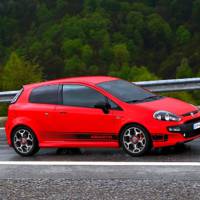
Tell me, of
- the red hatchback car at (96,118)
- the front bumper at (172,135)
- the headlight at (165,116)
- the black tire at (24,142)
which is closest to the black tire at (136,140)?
the red hatchback car at (96,118)

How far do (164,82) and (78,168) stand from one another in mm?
6796

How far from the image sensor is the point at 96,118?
10.1 m

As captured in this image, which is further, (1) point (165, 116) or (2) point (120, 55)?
(2) point (120, 55)

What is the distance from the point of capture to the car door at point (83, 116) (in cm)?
1000

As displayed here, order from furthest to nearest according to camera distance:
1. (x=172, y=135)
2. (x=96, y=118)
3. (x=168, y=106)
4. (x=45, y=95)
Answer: (x=45, y=95)
(x=96, y=118)
(x=168, y=106)
(x=172, y=135)

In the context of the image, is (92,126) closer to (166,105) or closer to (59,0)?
(166,105)

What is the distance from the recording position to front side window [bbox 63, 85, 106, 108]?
10.2m

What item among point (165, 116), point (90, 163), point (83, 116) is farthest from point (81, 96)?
point (165, 116)

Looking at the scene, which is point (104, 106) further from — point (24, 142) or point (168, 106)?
point (24, 142)

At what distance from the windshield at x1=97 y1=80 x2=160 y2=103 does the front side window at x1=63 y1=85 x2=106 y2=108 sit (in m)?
0.19

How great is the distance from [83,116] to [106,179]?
2211mm

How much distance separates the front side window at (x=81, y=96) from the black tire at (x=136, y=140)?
2.36 ft

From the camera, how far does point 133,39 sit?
6531 inches

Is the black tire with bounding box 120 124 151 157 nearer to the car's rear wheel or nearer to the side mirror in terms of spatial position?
the side mirror
